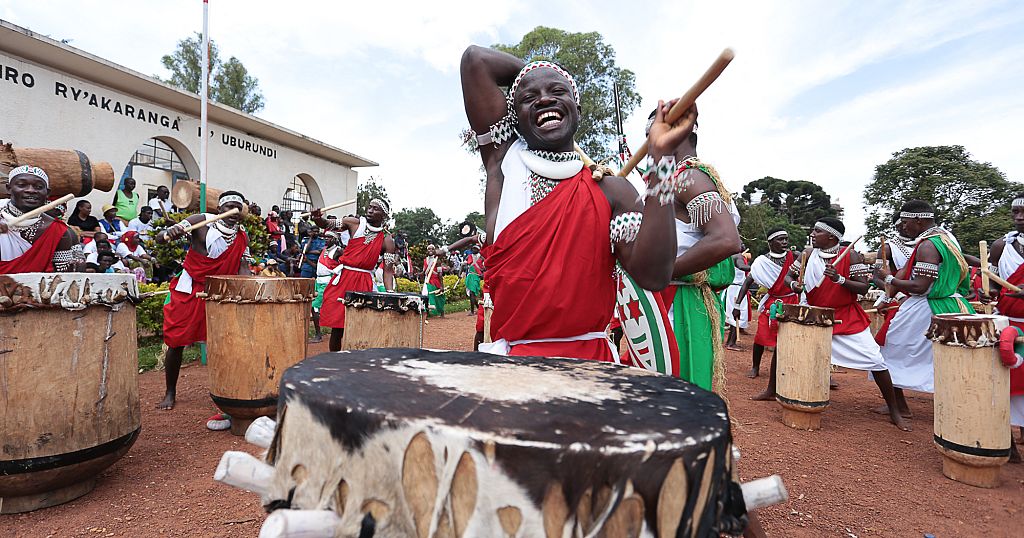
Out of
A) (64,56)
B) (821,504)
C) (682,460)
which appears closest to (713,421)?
(682,460)

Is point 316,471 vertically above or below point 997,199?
below

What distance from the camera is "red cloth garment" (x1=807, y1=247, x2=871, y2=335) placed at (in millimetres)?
5773

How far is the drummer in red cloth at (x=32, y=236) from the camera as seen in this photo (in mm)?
3977

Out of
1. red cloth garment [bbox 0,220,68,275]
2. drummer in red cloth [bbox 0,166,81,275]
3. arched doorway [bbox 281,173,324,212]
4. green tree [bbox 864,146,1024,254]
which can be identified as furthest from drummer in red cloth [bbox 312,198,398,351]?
green tree [bbox 864,146,1024,254]

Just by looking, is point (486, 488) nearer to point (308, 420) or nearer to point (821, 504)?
point (308, 420)

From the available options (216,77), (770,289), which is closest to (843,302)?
(770,289)

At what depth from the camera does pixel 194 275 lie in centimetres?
500

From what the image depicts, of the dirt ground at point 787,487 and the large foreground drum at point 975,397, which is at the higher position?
the large foreground drum at point 975,397

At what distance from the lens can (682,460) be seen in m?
0.95

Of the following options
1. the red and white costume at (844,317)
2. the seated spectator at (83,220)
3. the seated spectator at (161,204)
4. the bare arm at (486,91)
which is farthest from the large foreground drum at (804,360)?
the seated spectator at (161,204)

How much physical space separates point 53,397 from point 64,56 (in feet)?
38.0

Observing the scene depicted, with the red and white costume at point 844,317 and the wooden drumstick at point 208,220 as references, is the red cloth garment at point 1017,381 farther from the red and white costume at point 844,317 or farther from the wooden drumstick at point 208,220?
the wooden drumstick at point 208,220

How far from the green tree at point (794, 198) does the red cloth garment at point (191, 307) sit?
43.3 meters

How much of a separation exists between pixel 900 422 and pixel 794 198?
4410 centimetres
